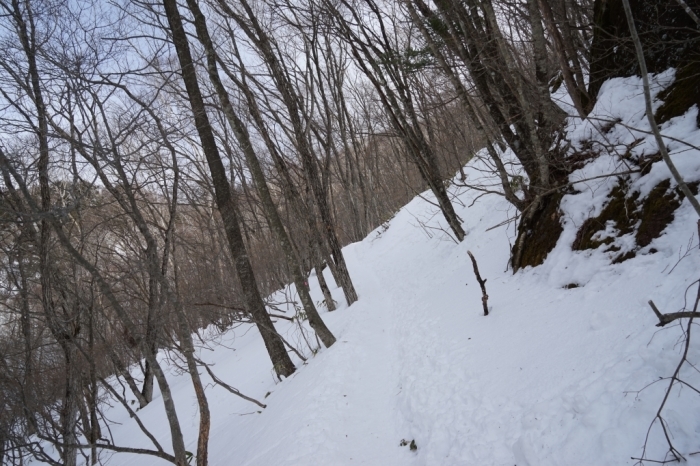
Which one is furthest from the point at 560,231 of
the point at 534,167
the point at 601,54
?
the point at 601,54

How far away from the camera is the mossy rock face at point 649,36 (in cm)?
361

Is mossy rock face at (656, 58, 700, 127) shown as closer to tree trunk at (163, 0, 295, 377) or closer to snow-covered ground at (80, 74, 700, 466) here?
snow-covered ground at (80, 74, 700, 466)

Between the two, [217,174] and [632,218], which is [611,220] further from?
[217,174]

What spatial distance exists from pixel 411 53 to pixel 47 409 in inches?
389

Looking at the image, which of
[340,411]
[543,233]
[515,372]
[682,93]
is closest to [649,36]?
[682,93]

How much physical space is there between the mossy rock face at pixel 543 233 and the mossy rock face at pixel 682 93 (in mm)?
1396

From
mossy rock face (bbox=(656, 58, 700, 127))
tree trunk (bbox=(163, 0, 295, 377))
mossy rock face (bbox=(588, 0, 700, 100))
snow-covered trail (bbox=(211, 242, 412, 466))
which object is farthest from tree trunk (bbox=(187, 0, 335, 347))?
mossy rock face (bbox=(656, 58, 700, 127))

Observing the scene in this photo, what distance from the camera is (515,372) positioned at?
130 inches

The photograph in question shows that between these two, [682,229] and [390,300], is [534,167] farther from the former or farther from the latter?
[390,300]

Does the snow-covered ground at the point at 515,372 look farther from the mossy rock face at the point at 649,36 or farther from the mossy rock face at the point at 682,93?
the mossy rock face at the point at 649,36

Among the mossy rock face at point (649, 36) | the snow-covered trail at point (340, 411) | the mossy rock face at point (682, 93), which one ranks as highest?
the mossy rock face at point (649, 36)

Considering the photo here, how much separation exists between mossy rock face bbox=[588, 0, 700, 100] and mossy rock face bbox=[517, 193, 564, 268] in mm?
1712

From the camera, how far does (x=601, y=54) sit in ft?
15.6

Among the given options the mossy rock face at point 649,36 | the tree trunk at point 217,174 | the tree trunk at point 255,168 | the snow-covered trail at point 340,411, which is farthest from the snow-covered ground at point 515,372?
the tree trunk at point 217,174
